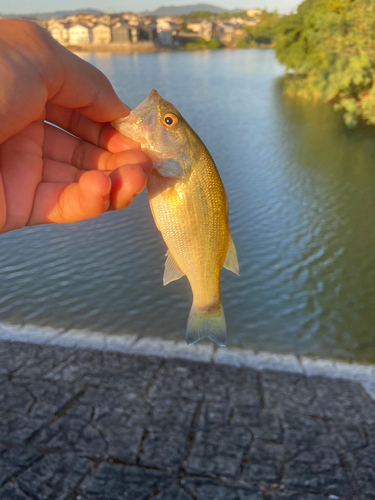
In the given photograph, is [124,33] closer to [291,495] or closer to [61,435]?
[61,435]

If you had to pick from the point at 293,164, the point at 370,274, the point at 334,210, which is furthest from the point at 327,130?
the point at 370,274

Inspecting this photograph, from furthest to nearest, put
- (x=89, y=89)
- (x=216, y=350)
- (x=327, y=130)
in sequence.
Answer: (x=327, y=130) → (x=216, y=350) → (x=89, y=89)

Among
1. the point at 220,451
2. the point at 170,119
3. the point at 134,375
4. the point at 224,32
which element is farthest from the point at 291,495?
the point at 224,32

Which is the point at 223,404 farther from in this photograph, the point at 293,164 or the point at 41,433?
the point at 293,164

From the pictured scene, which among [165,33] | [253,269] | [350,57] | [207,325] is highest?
[165,33]

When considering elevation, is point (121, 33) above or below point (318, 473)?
above

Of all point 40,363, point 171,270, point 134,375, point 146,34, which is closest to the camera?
point 171,270

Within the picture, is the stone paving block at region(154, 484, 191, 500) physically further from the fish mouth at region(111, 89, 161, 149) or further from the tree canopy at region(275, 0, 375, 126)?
the tree canopy at region(275, 0, 375, 126)
